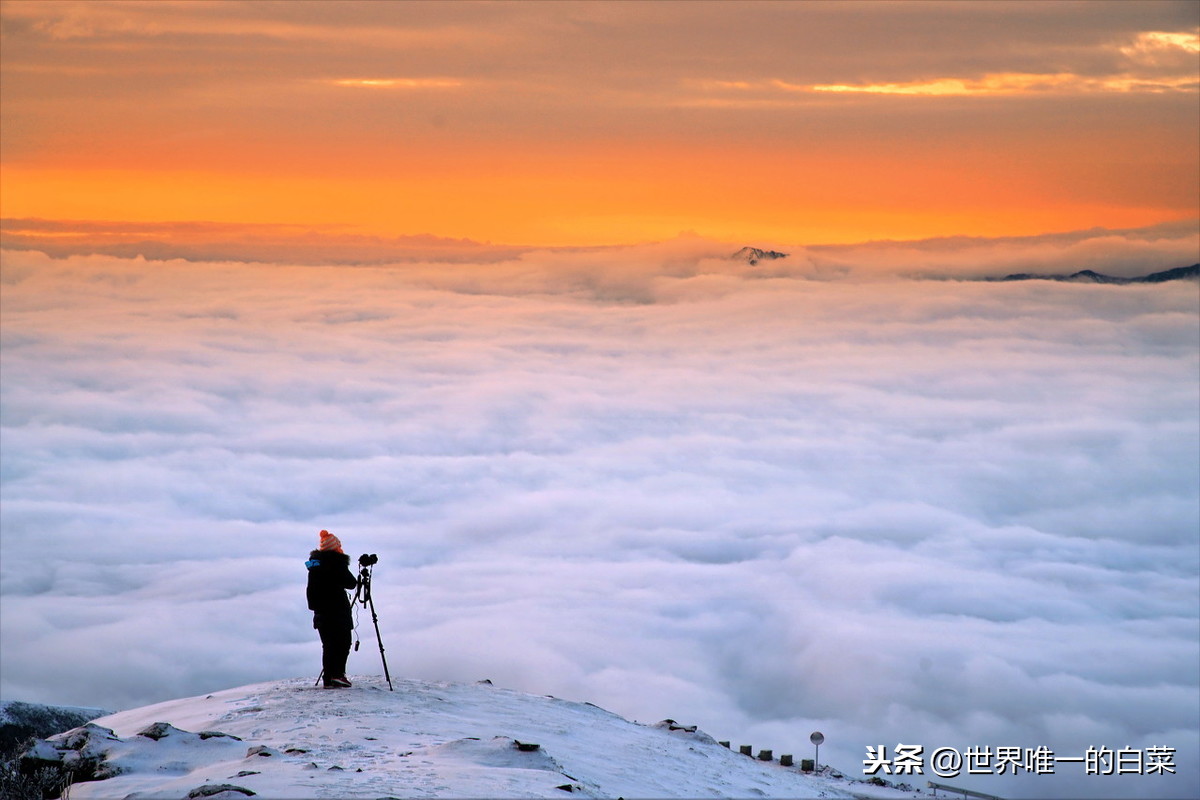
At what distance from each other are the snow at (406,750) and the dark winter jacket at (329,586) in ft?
3.24

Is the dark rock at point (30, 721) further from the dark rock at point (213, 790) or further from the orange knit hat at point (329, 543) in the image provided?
the dark rock at point (213, 790)

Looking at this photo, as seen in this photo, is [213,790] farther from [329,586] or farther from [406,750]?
[329,586]

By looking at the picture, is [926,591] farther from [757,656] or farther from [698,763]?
[698,763]

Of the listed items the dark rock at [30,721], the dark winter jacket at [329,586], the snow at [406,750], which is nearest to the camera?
the snow at [406,750]

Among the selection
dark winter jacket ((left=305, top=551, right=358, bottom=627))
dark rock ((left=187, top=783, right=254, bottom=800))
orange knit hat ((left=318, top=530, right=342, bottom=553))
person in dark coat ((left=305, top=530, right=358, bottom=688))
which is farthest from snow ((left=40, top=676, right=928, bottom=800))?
orange knit hat ((left=318, top=530, right=342, bottom=553))

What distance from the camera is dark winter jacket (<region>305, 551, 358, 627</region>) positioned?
587 inches

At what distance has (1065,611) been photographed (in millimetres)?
164750

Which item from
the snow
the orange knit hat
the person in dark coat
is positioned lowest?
the snow

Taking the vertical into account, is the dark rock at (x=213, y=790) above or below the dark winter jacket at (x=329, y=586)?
below

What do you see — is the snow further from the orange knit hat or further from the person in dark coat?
the orange knit hat

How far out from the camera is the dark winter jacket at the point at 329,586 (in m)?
14.9

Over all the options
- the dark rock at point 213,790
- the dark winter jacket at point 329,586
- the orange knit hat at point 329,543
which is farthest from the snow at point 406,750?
the orange knit hat at point 329,543

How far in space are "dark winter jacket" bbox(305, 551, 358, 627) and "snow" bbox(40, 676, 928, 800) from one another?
3.24ft

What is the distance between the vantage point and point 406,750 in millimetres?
12773
